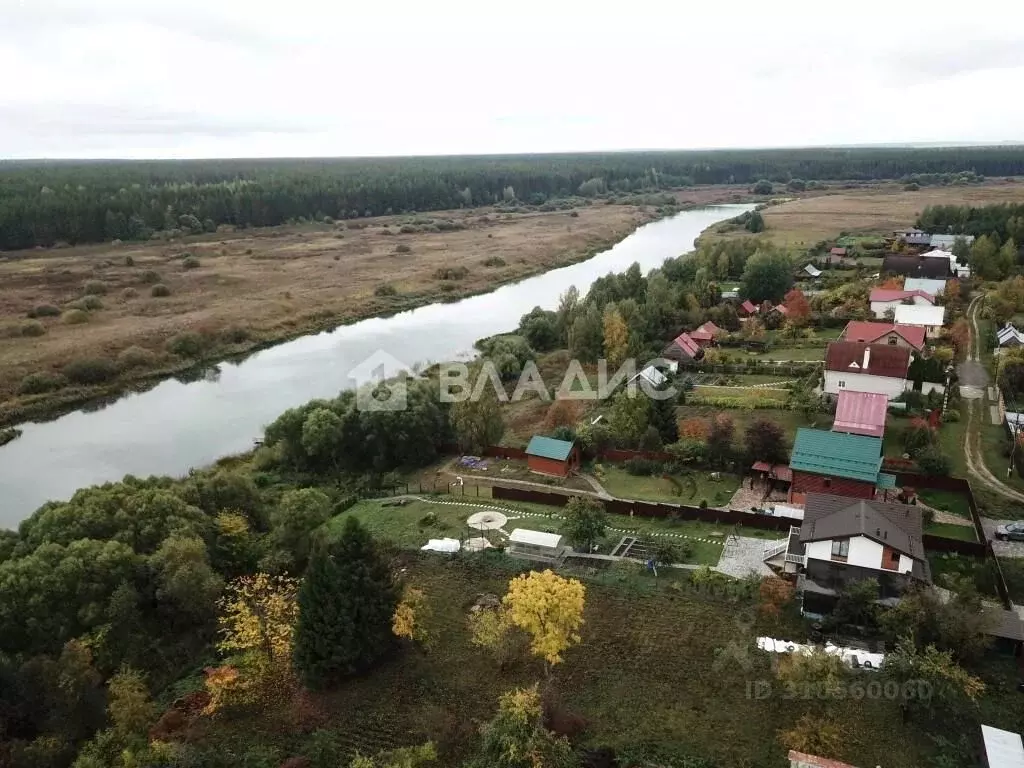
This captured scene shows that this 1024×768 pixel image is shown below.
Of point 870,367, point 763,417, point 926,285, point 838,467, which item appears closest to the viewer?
point 838,467

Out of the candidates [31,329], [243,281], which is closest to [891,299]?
[243,281]

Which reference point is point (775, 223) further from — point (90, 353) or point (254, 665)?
point (254, 665)

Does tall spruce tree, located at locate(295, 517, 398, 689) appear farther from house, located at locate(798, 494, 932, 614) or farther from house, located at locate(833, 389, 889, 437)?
house, located at locate(833, 389, 889, 437)

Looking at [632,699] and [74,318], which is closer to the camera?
[632,699]

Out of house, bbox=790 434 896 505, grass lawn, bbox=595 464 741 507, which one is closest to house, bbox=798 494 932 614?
house, bbox=790 434 896 505

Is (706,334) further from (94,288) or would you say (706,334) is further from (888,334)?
(94,288)

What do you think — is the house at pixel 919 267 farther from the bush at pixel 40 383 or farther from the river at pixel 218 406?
the bush at pixel 40 383
